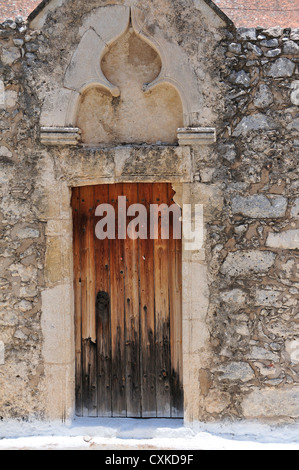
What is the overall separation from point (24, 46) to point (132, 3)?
0.93m

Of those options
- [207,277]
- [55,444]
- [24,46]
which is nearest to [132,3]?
[24,46]

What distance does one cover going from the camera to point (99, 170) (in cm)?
358

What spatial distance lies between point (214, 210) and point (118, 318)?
1232 millimetres

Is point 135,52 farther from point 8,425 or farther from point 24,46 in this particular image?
point 8,425

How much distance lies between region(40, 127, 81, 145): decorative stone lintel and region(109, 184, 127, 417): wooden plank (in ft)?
1.76

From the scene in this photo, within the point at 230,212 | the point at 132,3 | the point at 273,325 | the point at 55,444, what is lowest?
the point at 55,444

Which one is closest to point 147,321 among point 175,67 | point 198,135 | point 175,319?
point 175,319

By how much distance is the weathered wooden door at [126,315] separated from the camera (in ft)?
12.4

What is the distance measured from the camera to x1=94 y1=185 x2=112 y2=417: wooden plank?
3.80 m

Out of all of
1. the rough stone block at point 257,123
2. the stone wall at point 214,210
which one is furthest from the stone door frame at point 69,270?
the rough stone block at point 257,123

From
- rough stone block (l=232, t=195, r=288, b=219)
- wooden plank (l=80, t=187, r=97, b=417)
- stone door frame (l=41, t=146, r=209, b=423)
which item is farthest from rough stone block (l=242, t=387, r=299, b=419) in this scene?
rough stone block (l=232, t=195, r=288, b=219)

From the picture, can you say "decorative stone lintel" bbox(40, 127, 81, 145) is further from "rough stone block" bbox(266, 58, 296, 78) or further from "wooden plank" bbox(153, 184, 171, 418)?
"rough stone block" bbox(266, 58, 296, 78)

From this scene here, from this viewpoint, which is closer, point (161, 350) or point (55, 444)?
point (55, 444)

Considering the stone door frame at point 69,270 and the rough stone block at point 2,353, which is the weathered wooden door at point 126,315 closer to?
the stone door frame at point 69,270
